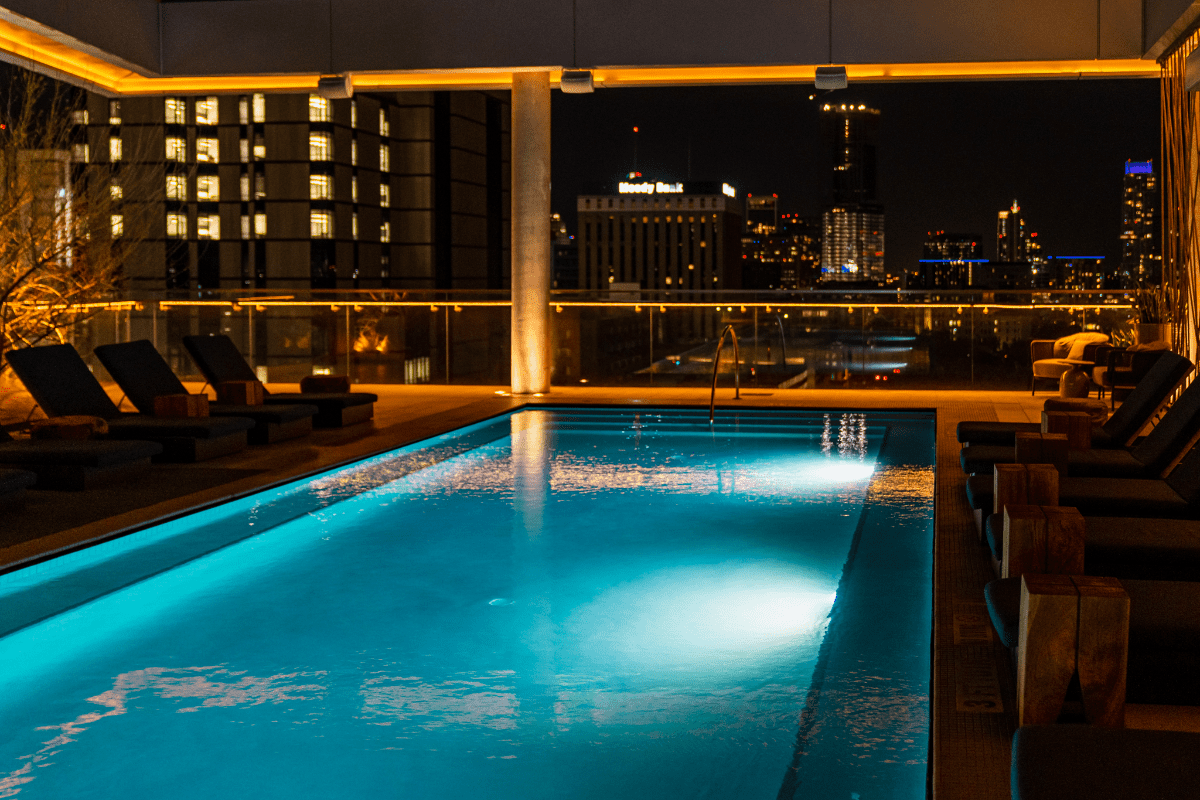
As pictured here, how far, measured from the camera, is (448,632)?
422cm

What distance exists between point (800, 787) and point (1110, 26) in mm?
9331

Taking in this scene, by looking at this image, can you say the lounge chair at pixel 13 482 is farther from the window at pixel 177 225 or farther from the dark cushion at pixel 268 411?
the window at pixel 177 225

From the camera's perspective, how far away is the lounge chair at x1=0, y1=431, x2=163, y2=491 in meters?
6.02

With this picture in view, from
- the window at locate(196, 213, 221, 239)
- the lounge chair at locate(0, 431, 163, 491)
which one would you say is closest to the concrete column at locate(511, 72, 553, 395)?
the lounge chair at locate(0, 431, 163, 491)

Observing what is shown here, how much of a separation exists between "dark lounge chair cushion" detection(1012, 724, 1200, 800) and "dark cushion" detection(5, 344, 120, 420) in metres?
6.46

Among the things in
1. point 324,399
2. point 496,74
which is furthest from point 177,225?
point 324,399

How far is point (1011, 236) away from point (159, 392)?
46046 millimetres

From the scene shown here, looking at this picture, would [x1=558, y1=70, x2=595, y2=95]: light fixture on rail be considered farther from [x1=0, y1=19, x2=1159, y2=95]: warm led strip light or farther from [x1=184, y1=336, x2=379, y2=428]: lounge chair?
[x1=184, y1=336, x2=379, y2=428]: lounge chair

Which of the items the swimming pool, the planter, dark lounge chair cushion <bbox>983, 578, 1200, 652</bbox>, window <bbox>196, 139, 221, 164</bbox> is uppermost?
window <bbox>196, 139, 221, 164</bbox>

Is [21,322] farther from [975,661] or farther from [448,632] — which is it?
[975,661]

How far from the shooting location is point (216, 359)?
30.0 feet

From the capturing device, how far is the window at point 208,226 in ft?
109

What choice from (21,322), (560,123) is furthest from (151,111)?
(21,322)

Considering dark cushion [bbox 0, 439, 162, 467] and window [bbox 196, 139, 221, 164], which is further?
window [bbox 196, 139, 221, 164]
